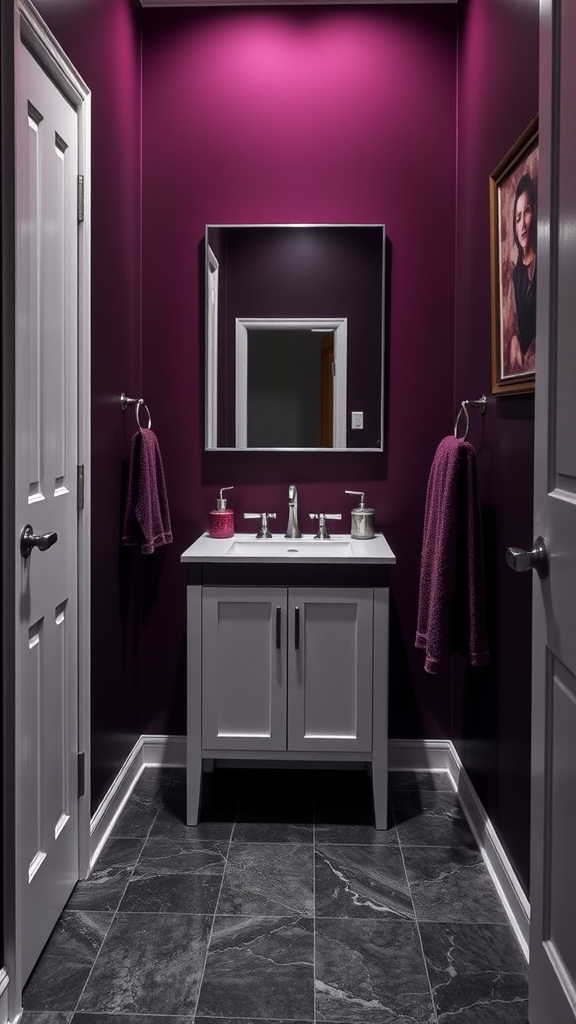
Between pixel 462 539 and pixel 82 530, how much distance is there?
1013mm

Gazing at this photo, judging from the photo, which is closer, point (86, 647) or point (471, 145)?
point (86, 647)

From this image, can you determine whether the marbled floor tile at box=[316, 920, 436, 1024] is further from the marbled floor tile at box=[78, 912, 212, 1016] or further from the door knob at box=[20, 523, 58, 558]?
the door knob at box=[20, 523, 58, 558]

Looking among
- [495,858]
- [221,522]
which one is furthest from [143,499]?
[495,858]

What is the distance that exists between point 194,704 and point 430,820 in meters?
0.81

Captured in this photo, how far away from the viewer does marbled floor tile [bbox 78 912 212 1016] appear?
5.44ft

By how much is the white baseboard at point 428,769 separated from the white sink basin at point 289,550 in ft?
2.44

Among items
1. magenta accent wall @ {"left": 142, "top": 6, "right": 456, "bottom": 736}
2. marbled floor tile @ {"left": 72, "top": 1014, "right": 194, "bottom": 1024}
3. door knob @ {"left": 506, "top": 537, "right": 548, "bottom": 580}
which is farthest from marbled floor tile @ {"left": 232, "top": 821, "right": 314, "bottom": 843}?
door knob @ {"left": 506, "top": 537, "right": 548, "bottom": 580}

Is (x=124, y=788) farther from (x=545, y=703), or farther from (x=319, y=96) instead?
(x=319, y=96)

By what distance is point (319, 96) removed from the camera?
111 inches

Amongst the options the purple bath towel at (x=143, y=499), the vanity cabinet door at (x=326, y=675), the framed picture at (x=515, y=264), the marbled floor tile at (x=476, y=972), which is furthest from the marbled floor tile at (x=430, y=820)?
the framed picture at (x=515, y=264)

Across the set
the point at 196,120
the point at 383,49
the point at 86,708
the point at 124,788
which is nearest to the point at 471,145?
the point at 383,49

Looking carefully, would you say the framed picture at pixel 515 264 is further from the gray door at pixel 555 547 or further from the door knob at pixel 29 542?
the door knob at pixel 29 542

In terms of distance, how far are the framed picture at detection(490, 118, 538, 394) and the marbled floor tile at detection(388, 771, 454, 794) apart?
138cm

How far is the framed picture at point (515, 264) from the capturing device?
182 cm
